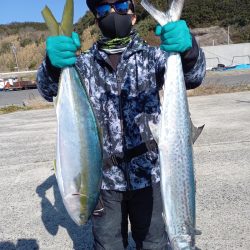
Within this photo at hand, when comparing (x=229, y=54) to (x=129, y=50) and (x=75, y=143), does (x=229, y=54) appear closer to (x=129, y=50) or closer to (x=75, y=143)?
(x=129, y=50)

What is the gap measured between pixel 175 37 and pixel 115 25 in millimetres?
600

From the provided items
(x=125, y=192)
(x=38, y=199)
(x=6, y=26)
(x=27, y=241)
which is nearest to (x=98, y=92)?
(x=125, y=192)

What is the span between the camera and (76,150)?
2209mm

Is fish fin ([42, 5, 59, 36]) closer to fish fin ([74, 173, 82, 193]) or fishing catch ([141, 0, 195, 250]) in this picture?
fishing catch ([141, 0, 195, 250])

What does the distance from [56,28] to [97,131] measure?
0.63m

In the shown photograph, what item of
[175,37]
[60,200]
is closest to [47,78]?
[175,37]

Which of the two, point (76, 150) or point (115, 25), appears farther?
point (115, 25)

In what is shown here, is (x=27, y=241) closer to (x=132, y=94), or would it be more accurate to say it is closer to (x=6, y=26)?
(x=132, y=94)

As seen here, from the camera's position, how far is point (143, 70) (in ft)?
8.95

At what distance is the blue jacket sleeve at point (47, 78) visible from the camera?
2.45 meters

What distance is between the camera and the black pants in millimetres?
2750

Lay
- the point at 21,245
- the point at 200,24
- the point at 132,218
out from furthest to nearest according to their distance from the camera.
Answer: the point at 200,24 → the point at 21,245 → the point at 132,218

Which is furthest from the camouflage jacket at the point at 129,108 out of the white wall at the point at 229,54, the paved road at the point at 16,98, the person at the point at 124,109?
the white wall at the point at 229,54

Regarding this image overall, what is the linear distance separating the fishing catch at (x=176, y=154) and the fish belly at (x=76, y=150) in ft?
1.27
